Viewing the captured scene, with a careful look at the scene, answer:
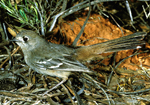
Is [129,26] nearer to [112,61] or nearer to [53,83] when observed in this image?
[112,61]

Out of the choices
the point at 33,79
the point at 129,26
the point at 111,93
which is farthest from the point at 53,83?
the point at 129,26

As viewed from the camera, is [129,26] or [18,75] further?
[129,26]

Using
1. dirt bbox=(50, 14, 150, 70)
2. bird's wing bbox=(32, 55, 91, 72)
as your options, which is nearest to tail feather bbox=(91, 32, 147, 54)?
bird's wing bbox=(32, 55, 91, 72)

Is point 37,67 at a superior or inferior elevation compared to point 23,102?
superior

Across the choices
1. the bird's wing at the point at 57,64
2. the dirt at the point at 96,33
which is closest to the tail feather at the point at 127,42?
the bird's wing at the point at 57,64

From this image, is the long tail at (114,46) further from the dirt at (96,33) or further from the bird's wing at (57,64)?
the dirt at (96,33)

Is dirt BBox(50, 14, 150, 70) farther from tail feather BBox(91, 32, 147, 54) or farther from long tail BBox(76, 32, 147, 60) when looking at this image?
tail feather BBox(91, 32, 147, 54)

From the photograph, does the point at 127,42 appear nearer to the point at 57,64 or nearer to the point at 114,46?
the point at 114,46
